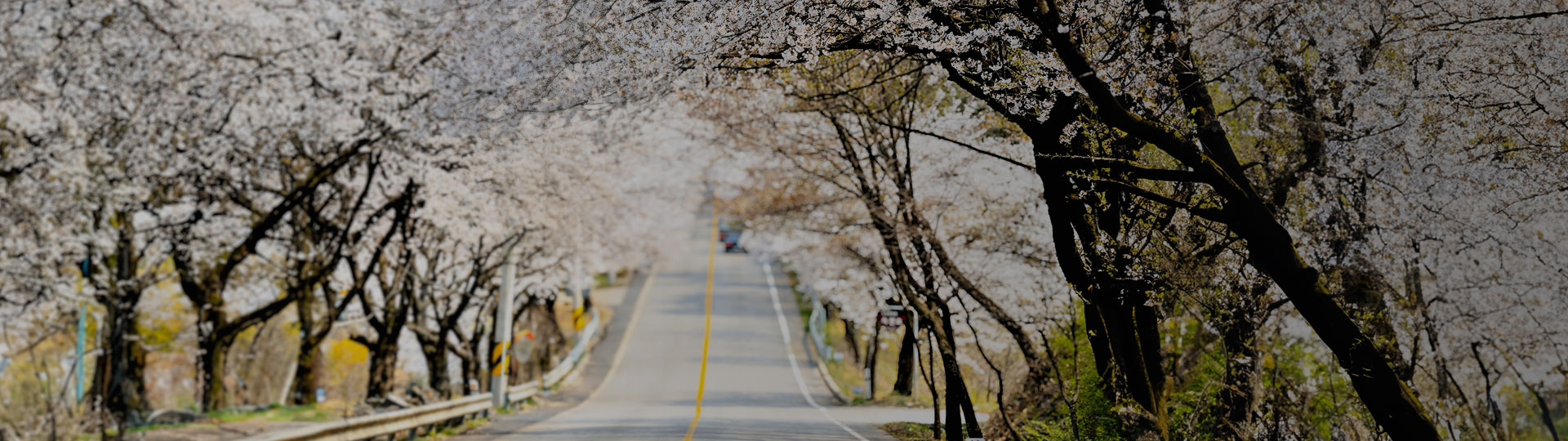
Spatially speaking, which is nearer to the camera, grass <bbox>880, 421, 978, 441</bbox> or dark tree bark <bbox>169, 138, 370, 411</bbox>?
grass <bbox>880, 421, 978, 441</bbox>

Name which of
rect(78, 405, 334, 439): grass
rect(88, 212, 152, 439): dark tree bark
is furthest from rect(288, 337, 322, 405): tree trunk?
rect(88, 212, 152, 439): dark tree bark

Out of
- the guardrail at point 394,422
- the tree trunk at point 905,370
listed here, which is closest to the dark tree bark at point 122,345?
the guardrail at point 394,422

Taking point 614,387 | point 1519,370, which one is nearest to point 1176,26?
point 1519,370

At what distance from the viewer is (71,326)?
116 feet

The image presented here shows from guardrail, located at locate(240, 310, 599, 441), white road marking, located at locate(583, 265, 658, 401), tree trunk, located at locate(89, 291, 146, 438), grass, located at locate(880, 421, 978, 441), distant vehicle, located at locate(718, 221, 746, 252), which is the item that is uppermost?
distant vehicle, located at locate(718, 221, 746, 252)

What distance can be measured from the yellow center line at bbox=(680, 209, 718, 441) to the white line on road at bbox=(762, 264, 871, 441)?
8.65 ft

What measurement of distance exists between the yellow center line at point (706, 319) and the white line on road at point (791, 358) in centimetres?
264

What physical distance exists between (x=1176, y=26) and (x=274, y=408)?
2157 centimetres

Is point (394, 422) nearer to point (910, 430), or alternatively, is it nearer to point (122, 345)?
point (910, 430)

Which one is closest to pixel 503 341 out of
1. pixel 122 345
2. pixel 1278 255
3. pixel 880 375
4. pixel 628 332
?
pixel 122 345

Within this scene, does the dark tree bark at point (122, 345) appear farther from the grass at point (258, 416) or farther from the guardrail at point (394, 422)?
the guardrail at point (394, 422)

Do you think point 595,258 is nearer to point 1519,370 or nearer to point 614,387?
point 614,387

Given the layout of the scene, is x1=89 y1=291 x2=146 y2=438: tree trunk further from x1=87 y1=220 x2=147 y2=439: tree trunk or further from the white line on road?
the white line on road

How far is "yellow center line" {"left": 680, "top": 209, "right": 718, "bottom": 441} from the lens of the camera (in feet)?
80.4
